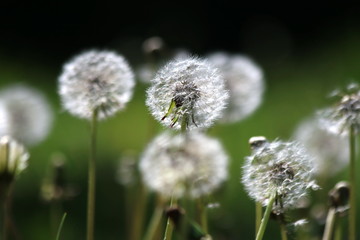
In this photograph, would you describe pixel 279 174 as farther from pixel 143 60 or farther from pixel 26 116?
pixel 143 60

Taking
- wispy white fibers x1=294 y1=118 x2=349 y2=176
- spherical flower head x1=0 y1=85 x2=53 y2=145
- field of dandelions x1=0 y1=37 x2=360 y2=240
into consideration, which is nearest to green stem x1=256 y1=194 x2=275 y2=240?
field of dandelions x1=0 y1=37 x2=360 y2=240

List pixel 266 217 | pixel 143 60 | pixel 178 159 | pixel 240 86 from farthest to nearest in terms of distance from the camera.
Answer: pixel 143 60 → pixel 240 86 → pixel 178 159 → pixel 266 217

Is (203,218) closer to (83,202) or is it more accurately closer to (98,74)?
(98,74)

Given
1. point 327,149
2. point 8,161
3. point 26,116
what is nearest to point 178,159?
point 8,161

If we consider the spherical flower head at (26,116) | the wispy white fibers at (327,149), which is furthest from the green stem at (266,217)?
the spherical flower head at (26,116)

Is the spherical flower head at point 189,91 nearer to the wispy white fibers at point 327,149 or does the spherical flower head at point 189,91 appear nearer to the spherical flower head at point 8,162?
the spherical flower head at point 8,162

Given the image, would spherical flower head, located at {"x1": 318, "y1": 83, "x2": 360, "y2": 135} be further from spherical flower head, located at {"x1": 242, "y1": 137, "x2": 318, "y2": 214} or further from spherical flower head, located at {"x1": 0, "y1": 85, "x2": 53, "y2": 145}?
spherical flower head, located at {"x1": 0, "y1": 85, "x2": 53, "y2": 145}
